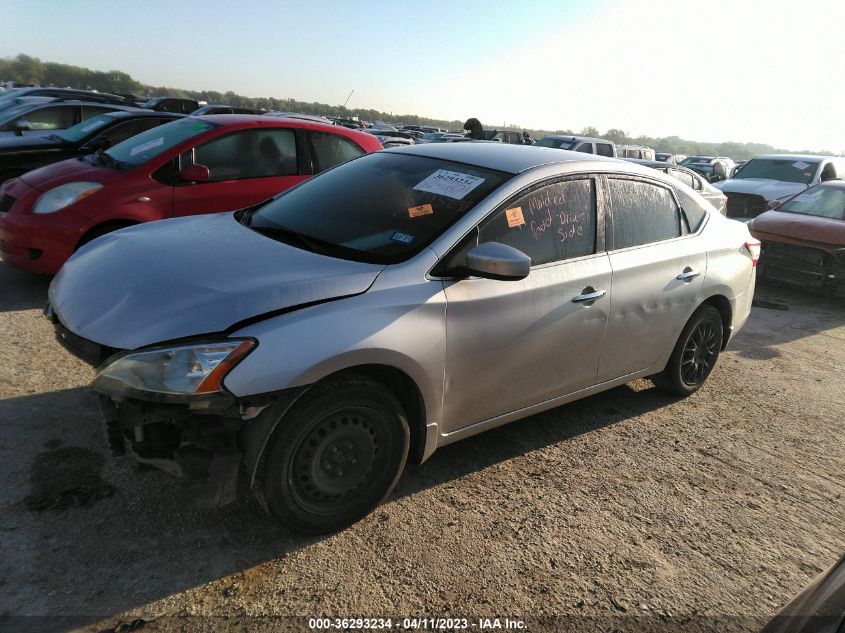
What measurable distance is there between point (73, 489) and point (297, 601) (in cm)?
129

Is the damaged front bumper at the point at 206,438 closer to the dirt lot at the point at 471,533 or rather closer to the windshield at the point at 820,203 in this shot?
the dirt lot at the point at 471,533

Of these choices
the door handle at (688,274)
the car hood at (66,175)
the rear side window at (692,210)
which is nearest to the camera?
the door handle at (688,274)

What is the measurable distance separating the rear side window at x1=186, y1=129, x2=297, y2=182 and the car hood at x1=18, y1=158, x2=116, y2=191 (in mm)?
690

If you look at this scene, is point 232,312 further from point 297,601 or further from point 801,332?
point 801,332

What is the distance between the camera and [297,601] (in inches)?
96.1

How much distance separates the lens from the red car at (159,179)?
17.5ft

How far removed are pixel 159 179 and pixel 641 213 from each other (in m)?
4.12

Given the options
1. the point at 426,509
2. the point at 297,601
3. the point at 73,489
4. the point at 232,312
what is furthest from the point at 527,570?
the point at 73,489

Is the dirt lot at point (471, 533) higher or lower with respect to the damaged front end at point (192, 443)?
lower

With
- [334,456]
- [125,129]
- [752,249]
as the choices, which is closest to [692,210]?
[752,249]

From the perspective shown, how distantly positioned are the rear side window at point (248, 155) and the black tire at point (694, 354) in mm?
3989

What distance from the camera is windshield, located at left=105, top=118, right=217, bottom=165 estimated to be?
→ 19.1 feet

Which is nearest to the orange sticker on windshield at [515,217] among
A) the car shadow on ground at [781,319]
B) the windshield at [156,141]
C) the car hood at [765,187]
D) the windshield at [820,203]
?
the car shadow on ground at [781,319]

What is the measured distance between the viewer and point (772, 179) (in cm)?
1332
